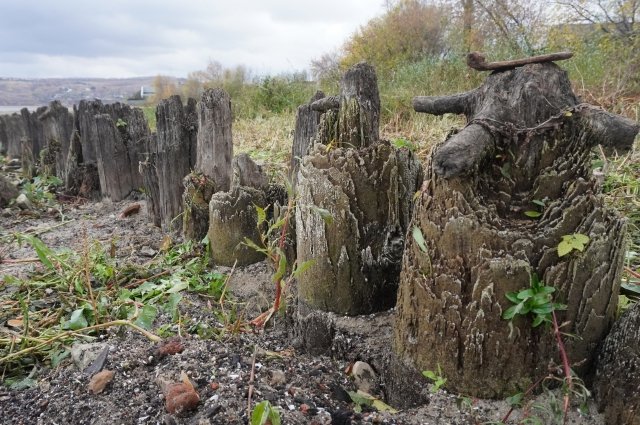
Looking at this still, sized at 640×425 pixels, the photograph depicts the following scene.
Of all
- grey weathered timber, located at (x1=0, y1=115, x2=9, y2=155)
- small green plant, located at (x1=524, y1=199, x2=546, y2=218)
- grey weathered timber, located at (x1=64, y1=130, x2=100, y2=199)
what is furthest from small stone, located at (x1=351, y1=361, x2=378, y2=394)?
grey weathered timber, located at (x1=0, y1=115, x2=9, y2=155)

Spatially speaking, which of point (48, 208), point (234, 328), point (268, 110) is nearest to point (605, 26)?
point (268, 110)

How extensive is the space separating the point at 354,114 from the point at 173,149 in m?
2.42

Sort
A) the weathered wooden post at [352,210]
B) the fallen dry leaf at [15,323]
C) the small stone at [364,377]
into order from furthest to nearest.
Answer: the fallen dry leaf at [15,323]
the weathered wooden post at [352,210]
the small stone at [364,377]

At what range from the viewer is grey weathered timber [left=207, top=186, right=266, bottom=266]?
3248mm

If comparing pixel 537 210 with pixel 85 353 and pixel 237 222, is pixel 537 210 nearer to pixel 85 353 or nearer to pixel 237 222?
pixel 85 353

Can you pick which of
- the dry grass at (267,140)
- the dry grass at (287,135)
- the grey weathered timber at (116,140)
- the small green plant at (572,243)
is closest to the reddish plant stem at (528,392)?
the small green plant at (572,243)

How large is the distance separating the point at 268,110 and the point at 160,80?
8921 mm

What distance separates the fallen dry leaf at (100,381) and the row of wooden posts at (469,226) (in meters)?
0.78

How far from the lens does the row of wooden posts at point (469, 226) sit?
159cm

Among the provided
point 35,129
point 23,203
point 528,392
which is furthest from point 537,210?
point 35,129

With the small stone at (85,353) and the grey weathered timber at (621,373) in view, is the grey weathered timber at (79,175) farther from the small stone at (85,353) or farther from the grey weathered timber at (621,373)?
the grey weathered timber at (621,373)

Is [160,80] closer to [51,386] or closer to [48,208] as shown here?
[48,208]

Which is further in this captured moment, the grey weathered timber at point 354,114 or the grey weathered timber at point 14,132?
the grey weathered timber at point 14,132

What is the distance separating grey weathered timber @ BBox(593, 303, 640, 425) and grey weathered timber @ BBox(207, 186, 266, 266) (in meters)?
2.06
